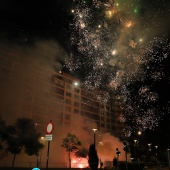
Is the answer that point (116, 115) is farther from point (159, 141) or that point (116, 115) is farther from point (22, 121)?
point (22, 121)

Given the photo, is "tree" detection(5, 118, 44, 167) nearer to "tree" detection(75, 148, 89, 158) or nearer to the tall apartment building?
the tall apartment building

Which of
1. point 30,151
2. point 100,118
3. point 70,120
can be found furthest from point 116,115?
point 30,151

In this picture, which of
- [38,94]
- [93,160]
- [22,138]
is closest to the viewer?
[93,160]

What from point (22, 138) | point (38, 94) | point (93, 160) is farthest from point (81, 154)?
point (93, 160)

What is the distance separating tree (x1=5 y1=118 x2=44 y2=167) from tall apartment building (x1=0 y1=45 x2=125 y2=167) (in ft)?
20.5

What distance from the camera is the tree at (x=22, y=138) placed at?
106ft

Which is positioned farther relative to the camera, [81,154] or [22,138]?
[81,154]

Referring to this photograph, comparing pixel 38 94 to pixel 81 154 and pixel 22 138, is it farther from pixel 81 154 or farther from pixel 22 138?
pixel 81 154

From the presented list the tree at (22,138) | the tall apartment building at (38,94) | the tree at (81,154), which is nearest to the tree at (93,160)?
the tree at (22,138)

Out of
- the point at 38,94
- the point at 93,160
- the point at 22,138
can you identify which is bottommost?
the point at 93,160

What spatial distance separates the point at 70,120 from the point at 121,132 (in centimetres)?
3926

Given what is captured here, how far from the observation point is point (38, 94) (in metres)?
47.0

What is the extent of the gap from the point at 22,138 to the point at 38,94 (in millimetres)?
15132

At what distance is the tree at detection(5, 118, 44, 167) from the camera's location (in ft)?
106
